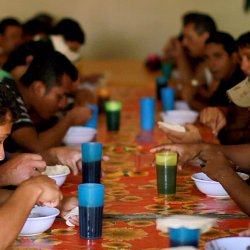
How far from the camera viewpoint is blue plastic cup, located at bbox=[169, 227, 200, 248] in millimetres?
1332

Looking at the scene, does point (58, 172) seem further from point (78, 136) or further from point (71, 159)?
point (78, 136)

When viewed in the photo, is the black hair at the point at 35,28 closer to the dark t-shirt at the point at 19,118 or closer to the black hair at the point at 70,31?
the black hair at the point at 70,31

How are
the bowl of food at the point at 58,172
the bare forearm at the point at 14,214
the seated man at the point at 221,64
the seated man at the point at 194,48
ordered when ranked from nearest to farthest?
the bare forearm at the point at 14,214, the bowl of food at the point at 58,172, the seated man at the point at 221,64, the seated man at the point at 194,48

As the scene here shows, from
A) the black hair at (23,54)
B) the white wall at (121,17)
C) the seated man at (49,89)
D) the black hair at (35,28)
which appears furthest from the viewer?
the white wall at (121,17)

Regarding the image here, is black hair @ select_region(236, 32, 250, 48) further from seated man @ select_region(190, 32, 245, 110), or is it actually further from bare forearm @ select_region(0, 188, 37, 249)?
bare forearm @ select_region(0, 188, 37, 249)

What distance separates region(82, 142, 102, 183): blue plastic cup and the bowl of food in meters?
0.06

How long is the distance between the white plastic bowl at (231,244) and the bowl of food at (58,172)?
31.3 inches

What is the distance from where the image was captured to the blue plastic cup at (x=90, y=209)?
69.3 inches

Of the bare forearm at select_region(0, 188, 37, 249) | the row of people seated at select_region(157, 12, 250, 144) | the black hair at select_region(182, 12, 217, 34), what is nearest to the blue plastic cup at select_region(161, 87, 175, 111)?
the row of people seated at select_region(157, 12, 250, 144)

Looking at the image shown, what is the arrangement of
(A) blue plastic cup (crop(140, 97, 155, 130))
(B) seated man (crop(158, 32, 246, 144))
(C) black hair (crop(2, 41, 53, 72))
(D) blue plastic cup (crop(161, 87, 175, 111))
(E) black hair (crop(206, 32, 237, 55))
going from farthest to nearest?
1. (D) blue plastic cup (crop(161, 87, 175, 111))
2. (E) black hair (crop(206, 32, 237, 55))
3. (B) seated man (crop(158, 32, 246, 144))
4. (A) blue plastic cup (crop(140, 97, 155, 130))
5. (C) black hair (crop(2, 41, 53, 72))

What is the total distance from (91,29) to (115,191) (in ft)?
19.7

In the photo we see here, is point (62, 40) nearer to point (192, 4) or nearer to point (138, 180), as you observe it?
point (138, 180)

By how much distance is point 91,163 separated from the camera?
2.32m

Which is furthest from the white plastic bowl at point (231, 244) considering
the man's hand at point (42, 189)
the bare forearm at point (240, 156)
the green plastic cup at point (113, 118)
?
the green plastic cup at point (113, 118)
